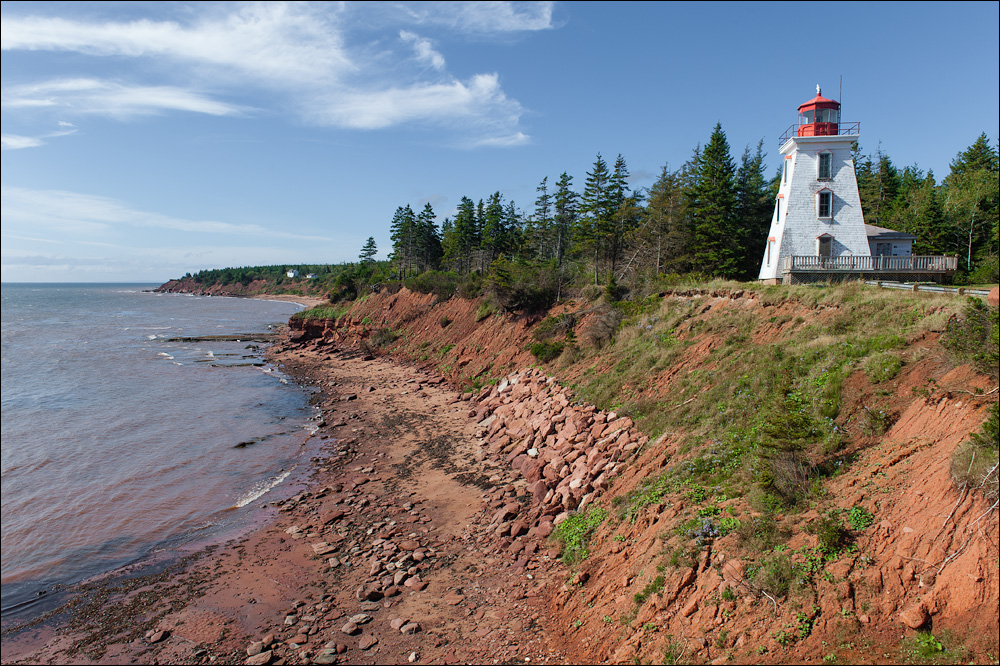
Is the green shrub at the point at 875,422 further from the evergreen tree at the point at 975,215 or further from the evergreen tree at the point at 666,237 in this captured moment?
the evergreen tree at the point at 975,215

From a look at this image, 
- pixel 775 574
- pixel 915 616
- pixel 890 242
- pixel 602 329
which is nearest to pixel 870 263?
pixel 890 242

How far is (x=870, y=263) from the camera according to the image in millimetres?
23297

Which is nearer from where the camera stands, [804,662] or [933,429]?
[804,662]

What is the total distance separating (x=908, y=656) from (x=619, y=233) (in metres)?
31.7

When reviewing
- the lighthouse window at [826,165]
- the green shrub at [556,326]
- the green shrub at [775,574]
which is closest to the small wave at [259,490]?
the green shrub at [775,574]

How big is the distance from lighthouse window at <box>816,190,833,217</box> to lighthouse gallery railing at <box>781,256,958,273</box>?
2.47 metres

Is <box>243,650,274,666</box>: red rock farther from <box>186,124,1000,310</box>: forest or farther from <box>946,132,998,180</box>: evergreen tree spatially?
<box>946,132,998,180</box>: evergreen tree

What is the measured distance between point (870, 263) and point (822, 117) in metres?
7.86

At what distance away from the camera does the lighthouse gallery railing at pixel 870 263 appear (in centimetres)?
2166

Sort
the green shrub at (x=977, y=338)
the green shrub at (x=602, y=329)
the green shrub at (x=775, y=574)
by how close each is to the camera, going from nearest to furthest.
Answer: the green shrub at (x=775, y=574) < the green shrub at (x=977, y=338) < the green shrub at (x=602, y=329)

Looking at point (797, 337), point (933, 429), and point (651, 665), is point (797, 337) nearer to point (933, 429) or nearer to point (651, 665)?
point (933, 429)

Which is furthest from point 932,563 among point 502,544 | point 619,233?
point 619,233

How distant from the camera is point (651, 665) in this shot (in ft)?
23.4

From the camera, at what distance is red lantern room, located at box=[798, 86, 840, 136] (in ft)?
79.6
